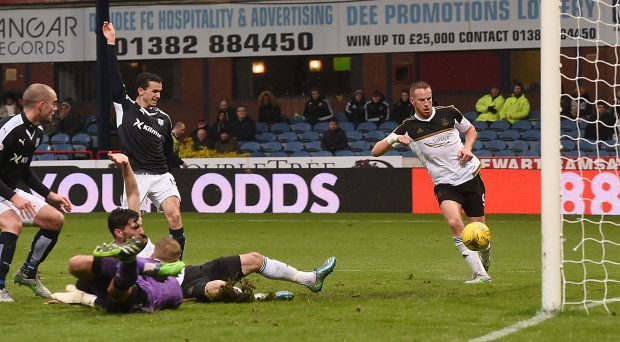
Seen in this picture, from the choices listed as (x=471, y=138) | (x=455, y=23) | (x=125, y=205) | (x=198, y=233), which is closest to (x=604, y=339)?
(x=471, y=138)

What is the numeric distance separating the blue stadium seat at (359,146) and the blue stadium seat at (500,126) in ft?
8.55

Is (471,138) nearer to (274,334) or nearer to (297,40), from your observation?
(274,334)

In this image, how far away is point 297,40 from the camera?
91.0 ft

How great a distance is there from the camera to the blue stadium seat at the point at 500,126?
85.1ft

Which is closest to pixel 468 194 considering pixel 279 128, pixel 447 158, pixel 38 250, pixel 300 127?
pixel 447 158

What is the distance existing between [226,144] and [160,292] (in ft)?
53.2

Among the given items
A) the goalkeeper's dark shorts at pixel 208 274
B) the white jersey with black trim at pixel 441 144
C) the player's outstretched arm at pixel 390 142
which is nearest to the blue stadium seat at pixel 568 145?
the white jersey with black trim at pixel 441 144

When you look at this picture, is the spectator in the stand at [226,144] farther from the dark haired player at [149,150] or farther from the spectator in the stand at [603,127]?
the dark haired player at [149,150]

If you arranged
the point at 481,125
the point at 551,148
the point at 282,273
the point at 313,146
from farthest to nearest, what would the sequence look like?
the point at 313,146, the point at 481,125, the point at 282,273, the point at 551,148

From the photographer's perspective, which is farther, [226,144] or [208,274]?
[226,144]

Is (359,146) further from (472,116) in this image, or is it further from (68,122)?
(68,122)

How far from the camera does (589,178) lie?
797 inches

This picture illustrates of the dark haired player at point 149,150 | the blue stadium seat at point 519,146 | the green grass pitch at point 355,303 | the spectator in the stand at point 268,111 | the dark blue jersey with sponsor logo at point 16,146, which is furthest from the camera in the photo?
the spectator in the stand at point 268,111

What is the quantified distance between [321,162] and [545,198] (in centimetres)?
1455
